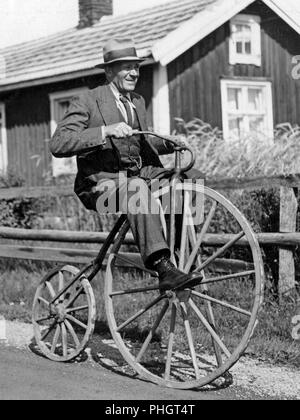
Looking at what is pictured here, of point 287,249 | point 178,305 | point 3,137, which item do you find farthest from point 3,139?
point 178,305

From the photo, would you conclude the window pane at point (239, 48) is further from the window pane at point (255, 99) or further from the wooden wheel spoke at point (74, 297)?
the wooden wheel spoke at point (74, 297)

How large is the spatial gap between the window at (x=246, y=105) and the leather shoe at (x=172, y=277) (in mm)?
11763

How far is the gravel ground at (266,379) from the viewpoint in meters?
5.12

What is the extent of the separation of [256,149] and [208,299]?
6065 millimetres

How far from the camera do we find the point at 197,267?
557 centimetres

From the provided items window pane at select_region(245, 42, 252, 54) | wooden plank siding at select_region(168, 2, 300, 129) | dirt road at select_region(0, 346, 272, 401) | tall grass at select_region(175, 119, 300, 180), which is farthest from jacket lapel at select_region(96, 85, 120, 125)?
window pane at select_region(245, 42, 252, 54)

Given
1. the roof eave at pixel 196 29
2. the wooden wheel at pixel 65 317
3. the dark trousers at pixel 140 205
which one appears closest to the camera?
the dark trousers at pixel 140 205

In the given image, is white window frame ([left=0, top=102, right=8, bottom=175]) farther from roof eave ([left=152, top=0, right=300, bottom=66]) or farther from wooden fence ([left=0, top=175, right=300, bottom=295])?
wooden fence ([left=0, top=175, right=300, bottom=295])

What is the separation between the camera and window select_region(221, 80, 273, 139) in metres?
17.1

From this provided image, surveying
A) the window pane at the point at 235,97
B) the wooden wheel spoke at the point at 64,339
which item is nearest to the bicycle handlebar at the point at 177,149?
the wooden wheel spoke at the point at 64,339

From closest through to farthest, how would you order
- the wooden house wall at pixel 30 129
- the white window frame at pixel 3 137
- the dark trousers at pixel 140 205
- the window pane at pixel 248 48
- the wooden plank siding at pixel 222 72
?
the dark trousers at pixel 140 205 < the wooden plank siding at pixel 222 72 < the window pane at pixel 248 48 < the wooden house wall at pixel 30 129 < the white window frame at pixel 3 137

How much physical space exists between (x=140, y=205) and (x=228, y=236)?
2231 mm

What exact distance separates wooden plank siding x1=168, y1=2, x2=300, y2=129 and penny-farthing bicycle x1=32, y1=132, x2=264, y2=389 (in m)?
8.88
